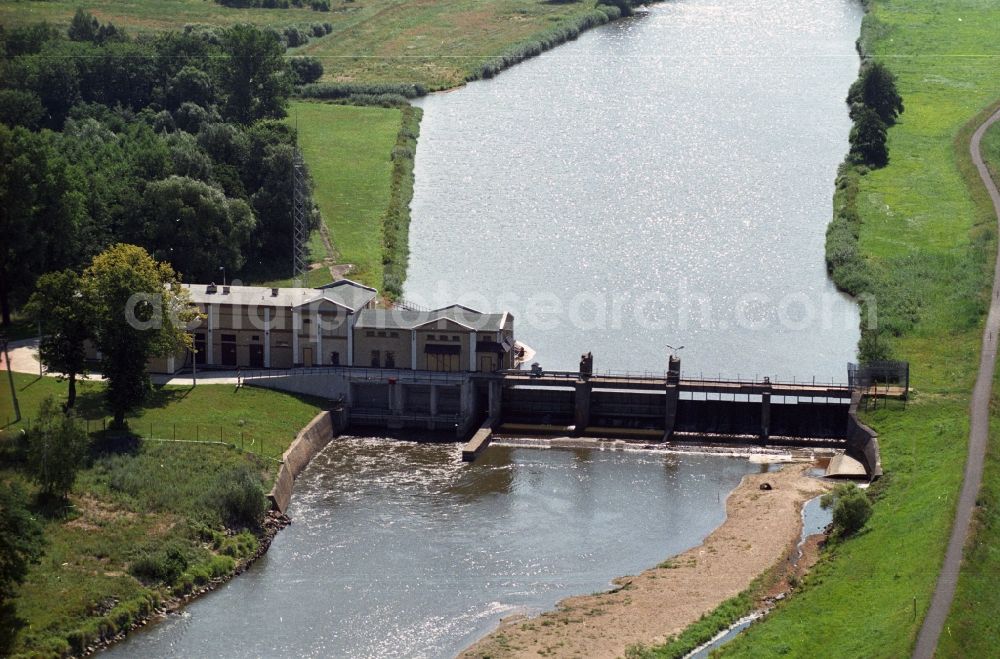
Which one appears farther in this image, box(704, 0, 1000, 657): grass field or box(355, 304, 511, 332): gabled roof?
box(355, 304, 511, 332): gabled roof

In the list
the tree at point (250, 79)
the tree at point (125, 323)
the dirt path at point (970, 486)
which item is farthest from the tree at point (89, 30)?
the dirt path at point (970, 486)

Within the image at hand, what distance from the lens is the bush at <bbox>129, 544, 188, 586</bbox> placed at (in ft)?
298

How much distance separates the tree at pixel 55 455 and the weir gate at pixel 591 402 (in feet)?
77.1

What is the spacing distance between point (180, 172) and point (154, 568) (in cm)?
5910

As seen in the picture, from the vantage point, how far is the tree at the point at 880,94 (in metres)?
Answer: 191

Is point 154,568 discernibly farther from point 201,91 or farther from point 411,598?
point 201,91

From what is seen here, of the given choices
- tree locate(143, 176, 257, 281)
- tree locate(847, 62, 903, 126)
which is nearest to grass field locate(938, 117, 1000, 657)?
tree locate(143, 176, 257, 281)

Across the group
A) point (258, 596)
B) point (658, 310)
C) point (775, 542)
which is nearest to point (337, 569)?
point (258, 596)

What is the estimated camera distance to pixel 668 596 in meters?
91.4

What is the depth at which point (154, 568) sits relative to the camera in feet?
298

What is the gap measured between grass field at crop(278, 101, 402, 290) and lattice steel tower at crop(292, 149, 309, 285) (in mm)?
2218

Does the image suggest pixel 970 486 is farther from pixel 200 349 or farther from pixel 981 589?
pixel 200 349

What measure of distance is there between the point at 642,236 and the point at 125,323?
64039 mm

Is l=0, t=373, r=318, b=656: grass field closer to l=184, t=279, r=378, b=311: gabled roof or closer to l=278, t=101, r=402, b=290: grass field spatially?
l=184, t=279, r=378, b=311: gabled roof
